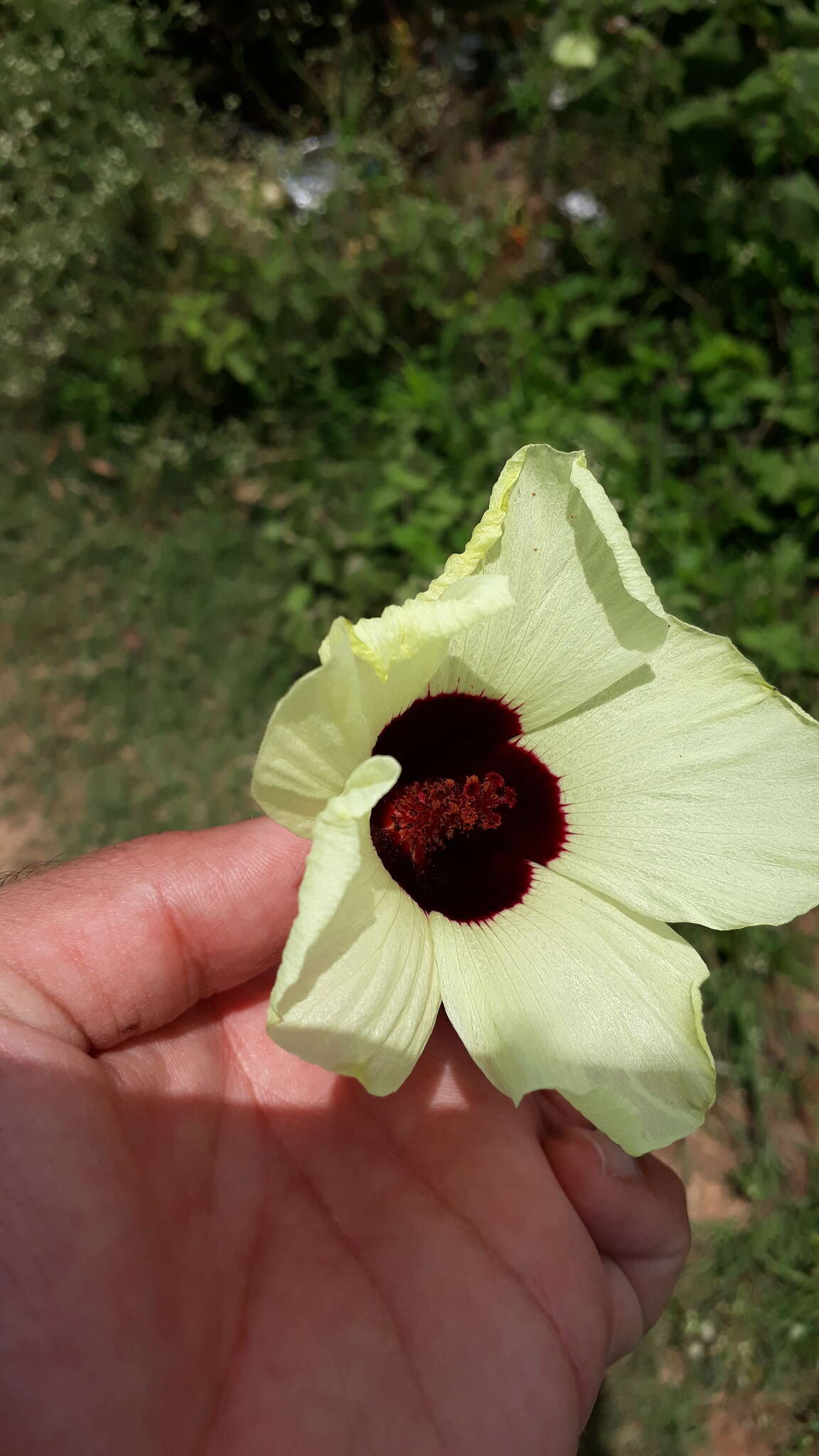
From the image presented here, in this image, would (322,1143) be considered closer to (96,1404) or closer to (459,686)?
(96,1404)

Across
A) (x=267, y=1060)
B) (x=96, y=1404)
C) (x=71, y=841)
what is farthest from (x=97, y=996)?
(x=71, y=841)

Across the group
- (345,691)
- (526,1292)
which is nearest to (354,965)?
(345,691)

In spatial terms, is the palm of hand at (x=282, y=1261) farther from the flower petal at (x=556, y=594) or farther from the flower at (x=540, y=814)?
the flower petal at (x=556, y=594)

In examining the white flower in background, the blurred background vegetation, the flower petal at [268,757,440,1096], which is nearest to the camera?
the flower petal at [268,757,440,1096]

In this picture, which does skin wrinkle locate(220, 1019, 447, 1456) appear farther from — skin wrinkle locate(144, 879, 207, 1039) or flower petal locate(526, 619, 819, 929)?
flower petal locate(526, 619, 819, 929)

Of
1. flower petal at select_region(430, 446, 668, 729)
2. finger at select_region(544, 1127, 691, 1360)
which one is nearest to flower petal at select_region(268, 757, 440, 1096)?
flower petal at select_region(430, 446, 668, 729)

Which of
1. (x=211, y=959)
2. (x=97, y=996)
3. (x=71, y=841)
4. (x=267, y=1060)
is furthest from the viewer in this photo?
(x=71, y=841)

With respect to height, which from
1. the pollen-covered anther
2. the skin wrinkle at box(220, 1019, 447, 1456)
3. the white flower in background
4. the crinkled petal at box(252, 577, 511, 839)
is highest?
the crinkled petal at box(252, 577, 511, 839)
